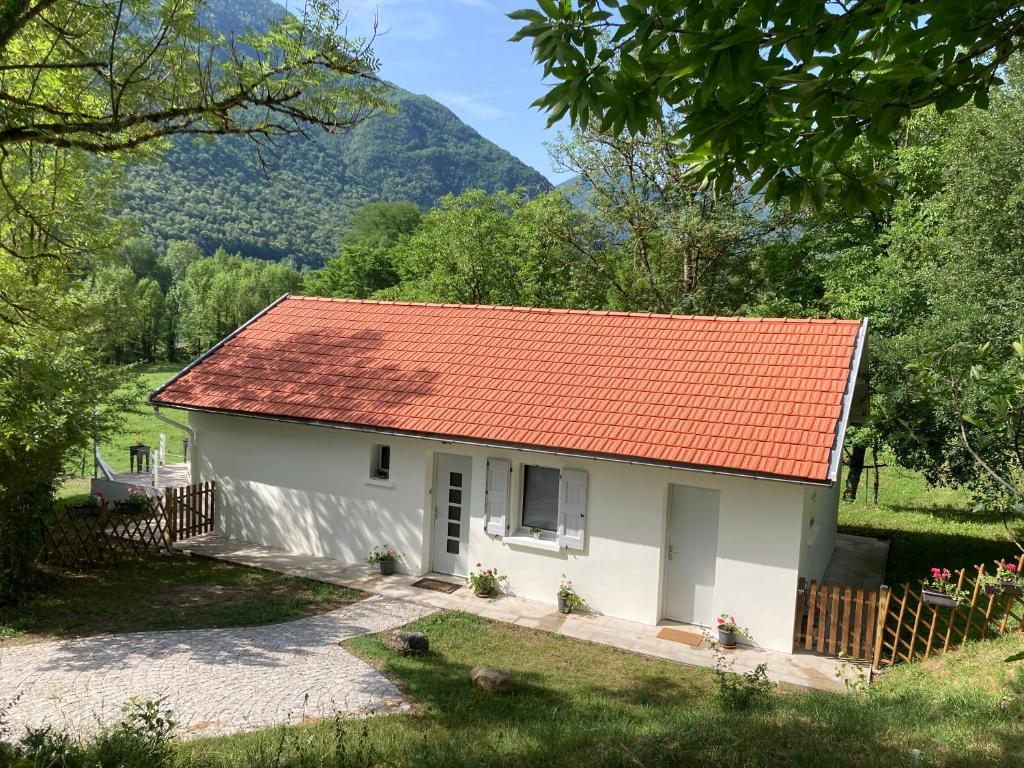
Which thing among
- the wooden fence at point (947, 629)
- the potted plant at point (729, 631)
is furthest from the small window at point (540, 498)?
the wooden fence at point (947, 629)

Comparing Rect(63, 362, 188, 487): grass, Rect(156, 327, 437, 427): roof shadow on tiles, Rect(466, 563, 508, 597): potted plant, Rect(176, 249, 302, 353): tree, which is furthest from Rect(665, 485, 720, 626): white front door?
Rect(176, 249, 302, 353): tree

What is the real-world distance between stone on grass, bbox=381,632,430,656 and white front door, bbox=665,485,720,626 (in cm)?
421

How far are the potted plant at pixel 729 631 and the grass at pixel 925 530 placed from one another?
481cm

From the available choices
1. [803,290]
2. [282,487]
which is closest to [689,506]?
[282,487]

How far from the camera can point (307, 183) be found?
128 metres

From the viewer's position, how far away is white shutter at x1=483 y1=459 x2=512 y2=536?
500 inches

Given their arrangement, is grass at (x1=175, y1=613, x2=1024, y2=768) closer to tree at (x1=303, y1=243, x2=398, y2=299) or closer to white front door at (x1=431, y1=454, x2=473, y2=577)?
white front door at (x1=431, y1=454, x2=473, y2=577)

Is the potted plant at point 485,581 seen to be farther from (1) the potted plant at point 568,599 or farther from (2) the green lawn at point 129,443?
(2) the green lawn at point 129,443

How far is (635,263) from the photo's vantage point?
93.5 feet

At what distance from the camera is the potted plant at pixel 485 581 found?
12531 mm

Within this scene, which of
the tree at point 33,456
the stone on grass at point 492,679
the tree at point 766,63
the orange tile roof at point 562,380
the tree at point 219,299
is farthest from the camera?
the tree at point 219,299

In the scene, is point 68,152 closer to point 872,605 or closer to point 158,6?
point 158,6

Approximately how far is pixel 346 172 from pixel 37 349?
437 ft

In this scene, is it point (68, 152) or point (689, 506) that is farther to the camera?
point (68, 152)
